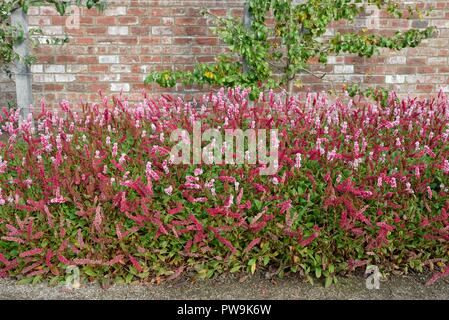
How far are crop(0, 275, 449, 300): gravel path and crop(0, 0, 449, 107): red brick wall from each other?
3344 millimetres

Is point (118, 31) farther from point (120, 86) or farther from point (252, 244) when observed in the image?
point (252, 244)

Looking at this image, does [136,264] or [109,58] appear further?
[109,58]

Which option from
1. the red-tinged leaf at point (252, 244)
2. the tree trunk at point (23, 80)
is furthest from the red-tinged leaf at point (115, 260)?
the tree trunk at point (23, 80)

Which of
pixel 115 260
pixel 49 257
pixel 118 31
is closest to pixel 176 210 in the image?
pixel 115 260

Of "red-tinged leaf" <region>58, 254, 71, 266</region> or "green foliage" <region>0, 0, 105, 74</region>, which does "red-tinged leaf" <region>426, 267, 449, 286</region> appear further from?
"green foliage" <region>0, 0, 105, 74</region>

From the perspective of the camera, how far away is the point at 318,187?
3035 mm

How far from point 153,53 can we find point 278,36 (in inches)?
52.0

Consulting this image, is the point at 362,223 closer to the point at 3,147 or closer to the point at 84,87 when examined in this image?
the point at 3,147

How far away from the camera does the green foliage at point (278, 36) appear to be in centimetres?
471

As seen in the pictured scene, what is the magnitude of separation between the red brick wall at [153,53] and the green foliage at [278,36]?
1.76ft

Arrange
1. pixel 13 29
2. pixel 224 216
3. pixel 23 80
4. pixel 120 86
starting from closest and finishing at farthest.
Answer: pixel 224 216
pixel 13 29
pixel 23 80
pixel 120 86

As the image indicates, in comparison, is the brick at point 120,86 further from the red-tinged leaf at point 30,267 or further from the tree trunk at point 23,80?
the red-tinged leaf at point 30,267

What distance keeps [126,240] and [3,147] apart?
49.8 inches

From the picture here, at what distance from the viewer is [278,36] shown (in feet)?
17.9
